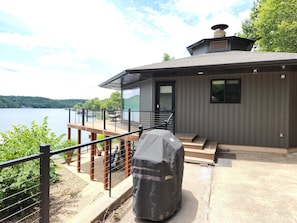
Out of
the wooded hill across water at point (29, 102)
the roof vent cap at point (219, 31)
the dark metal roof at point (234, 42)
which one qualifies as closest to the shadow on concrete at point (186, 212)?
the dark metal roof at point (234, 42)

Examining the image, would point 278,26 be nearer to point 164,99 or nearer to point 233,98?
point 233,98

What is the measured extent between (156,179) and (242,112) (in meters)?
5.47

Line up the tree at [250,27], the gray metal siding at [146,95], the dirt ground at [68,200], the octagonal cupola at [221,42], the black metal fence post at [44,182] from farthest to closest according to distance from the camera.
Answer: the tree at [250,27] → the octagonal cupola at [221,42] → the gray metal siding at [146,95] → the dirt ground at [68,200] → the black metal fence post at [44,182]

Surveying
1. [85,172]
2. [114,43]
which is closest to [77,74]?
[114,43]

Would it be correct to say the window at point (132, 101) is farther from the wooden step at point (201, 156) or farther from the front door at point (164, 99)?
the wooden step at point (201, 156)

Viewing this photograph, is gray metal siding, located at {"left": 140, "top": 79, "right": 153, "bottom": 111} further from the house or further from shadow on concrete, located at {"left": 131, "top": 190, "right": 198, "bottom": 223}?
shadow on concrete, located at {"left": 131, "top": 190, "right": 198, "bottom": 223}

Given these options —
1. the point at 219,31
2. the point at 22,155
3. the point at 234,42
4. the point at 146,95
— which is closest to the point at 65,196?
the point at 22,155

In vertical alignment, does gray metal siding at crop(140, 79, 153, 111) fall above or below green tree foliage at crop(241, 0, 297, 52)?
below

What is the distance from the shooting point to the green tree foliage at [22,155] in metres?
5.36

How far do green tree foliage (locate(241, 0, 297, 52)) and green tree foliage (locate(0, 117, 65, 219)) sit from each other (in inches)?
542

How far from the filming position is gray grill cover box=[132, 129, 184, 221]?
2.21m

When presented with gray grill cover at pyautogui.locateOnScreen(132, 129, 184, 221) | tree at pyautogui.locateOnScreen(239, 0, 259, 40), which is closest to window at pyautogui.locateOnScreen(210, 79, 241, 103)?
gray grill cover at pyautogui.locateOnScreen(132, 129, 184, 221)

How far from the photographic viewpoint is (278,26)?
11219 millimetres

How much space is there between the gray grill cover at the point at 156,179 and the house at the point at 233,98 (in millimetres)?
4299
